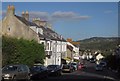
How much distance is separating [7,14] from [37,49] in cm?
1281

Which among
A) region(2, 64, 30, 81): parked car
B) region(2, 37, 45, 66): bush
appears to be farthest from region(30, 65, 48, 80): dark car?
region(2, 64, 30, 81): parked car

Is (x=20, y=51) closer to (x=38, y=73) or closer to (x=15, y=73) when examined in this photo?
(x=38, y=73)

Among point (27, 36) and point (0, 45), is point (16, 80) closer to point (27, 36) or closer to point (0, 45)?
point (0, 45)

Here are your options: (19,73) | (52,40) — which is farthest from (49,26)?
(19,73)

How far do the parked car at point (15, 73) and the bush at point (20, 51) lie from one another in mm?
7286

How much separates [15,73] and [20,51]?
48.1 ft

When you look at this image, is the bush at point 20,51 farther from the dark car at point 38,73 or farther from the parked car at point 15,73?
the parked car at point 15,73

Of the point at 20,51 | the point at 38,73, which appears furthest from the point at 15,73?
the point at 20,51

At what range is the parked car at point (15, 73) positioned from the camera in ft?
96.1

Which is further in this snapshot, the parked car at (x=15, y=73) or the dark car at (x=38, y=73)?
the dark car at (x=38, y=73)

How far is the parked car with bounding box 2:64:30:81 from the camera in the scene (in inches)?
1153

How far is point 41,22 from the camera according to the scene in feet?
290

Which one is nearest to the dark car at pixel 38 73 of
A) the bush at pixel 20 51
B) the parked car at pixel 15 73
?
the bush at pixel 20 51

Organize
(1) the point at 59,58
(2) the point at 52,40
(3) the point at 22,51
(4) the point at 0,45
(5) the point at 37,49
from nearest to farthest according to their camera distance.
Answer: (4) the point at 0,45 → (3) the point at 22,51 → (5) the point at 37,49 → (2) the point at 52,40 → (1) the point at 59,58
